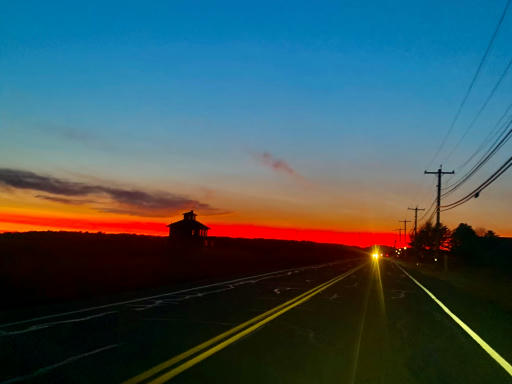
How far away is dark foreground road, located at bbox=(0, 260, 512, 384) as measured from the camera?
8016mm

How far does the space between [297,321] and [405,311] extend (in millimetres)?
5387

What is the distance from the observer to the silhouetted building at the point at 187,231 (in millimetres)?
70375

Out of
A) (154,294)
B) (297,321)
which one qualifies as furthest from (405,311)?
(154,294)

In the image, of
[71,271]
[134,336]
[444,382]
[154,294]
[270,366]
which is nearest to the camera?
[444,382]

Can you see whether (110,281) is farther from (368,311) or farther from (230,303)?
(368,311)

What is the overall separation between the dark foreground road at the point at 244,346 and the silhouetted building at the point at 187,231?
53248 mm

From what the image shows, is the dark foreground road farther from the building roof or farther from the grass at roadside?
the building roof

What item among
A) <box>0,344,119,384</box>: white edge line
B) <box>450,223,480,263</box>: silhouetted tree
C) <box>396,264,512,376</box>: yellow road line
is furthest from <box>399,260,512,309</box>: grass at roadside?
<box>450,223,480,263</box>: silhouetted tree

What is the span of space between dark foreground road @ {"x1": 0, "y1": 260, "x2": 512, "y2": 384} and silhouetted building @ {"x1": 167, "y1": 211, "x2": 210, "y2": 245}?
53.2m

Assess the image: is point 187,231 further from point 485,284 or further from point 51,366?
point 51,366

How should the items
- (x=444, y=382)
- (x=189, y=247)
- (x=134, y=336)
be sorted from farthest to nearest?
(x=189, y=247)
(x=134, y=336)
(x=444, y=382)

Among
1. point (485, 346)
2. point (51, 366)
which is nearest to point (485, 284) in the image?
point (485, 346)

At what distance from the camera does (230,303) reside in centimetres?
1823

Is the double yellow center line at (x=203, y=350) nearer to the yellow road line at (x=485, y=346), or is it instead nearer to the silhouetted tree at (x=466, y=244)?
the yellow road line at (x=485, y=346)
